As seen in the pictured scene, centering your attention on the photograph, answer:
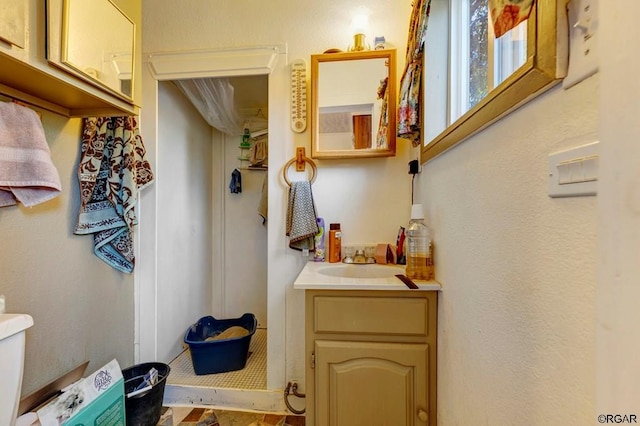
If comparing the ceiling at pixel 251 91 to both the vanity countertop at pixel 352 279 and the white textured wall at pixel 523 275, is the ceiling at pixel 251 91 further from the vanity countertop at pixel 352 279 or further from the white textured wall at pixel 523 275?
the white textured wall at pixel 523 275

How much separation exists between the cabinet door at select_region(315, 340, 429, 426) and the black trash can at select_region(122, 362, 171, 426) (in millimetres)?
797

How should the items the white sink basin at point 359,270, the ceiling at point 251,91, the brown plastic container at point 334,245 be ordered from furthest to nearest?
1. the ceiling at point 251,91
2. the brown plastic container at point 334,245
3. the white sink basin at point 359,270

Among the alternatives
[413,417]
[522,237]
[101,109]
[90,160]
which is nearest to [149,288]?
[90,160]

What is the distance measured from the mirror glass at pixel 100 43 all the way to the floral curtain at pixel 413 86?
1122 mm

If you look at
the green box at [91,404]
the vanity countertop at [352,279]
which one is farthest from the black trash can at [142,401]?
the vanity countertop at [352,279]

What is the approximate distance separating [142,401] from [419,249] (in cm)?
141

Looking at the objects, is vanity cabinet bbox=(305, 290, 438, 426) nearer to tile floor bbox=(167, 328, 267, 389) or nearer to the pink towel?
tile floor bbox=(167, 328, 267, 389)

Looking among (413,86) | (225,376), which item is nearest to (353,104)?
(413,86)

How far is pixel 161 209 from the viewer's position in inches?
64.3

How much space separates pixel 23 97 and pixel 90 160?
354mm

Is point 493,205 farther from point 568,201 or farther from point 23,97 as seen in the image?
point 23,97

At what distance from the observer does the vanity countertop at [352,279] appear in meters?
1.05

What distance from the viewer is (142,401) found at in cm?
126

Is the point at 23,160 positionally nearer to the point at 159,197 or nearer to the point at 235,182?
the point at 159,197
